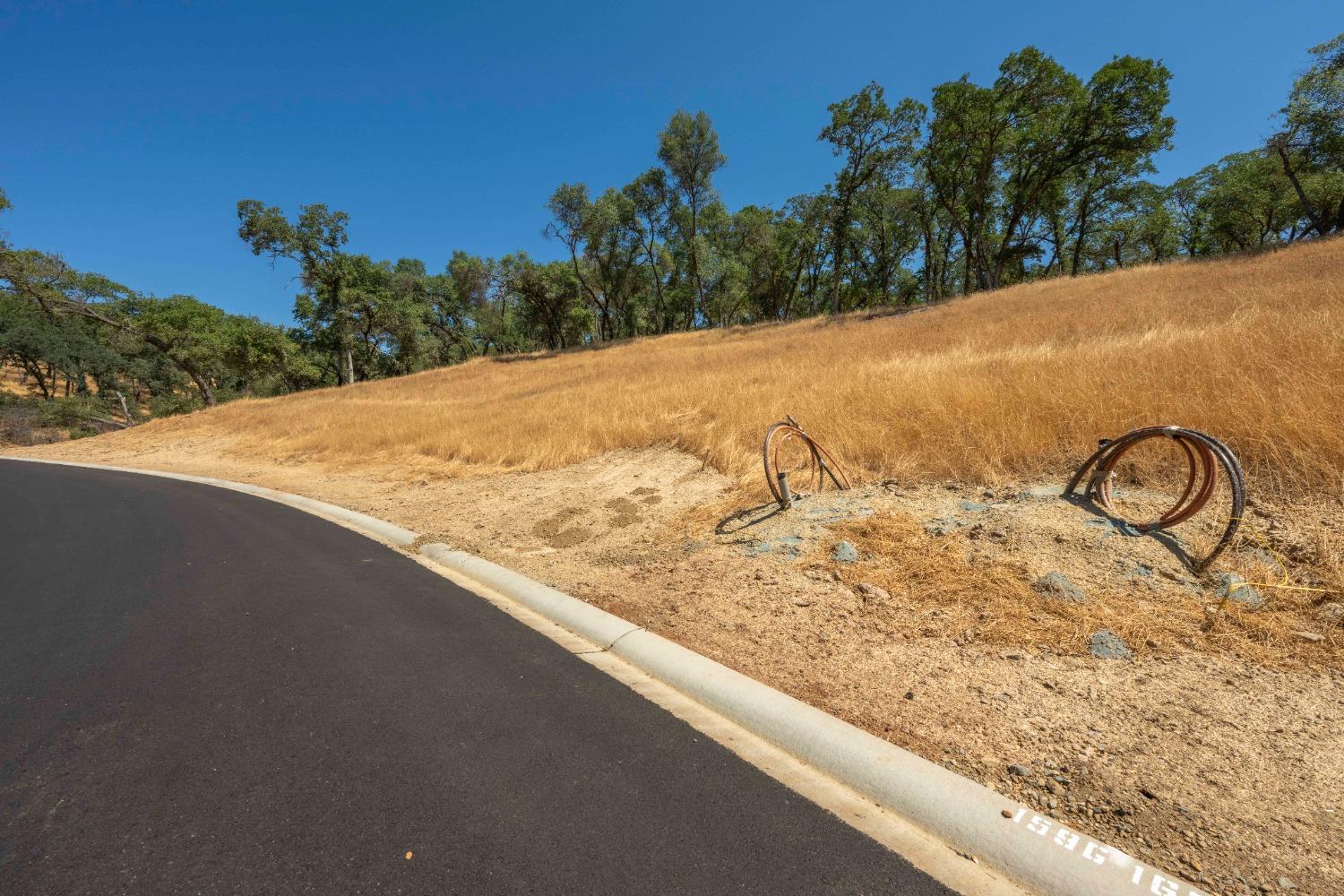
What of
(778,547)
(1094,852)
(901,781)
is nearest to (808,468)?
(778,547)

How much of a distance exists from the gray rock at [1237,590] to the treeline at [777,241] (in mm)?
31177

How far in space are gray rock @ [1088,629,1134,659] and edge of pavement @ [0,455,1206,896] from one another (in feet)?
4.12

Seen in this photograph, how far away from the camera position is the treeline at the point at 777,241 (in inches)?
1048

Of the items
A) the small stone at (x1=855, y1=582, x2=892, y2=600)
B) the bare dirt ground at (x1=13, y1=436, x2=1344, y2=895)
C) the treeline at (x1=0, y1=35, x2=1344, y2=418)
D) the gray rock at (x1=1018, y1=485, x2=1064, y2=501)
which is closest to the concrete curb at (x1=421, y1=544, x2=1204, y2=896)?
the bare dirt ground at (x1=13, y1=436, x2=1344, y2=895)

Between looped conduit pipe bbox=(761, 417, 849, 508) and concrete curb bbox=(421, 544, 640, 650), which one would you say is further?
looped conduit pipe bbox=(761, 417, 849, 508)

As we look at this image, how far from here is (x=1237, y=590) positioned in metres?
2.71

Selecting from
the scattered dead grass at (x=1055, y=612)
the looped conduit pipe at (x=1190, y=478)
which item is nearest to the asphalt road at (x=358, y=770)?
the scattered dead grass at (x=1055, y=612)

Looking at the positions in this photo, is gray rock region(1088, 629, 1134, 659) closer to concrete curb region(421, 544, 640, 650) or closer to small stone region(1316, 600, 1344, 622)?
small stone region(1316, 600, 1344, 622)

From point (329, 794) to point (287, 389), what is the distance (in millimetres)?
55328

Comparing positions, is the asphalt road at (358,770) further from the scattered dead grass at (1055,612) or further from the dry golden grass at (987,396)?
the dry golden grass at (987,396)

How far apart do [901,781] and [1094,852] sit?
1.86 feet

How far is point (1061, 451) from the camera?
4.43 meters

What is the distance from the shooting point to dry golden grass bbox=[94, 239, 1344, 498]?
12.8ft

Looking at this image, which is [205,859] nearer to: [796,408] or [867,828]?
[867,828]
